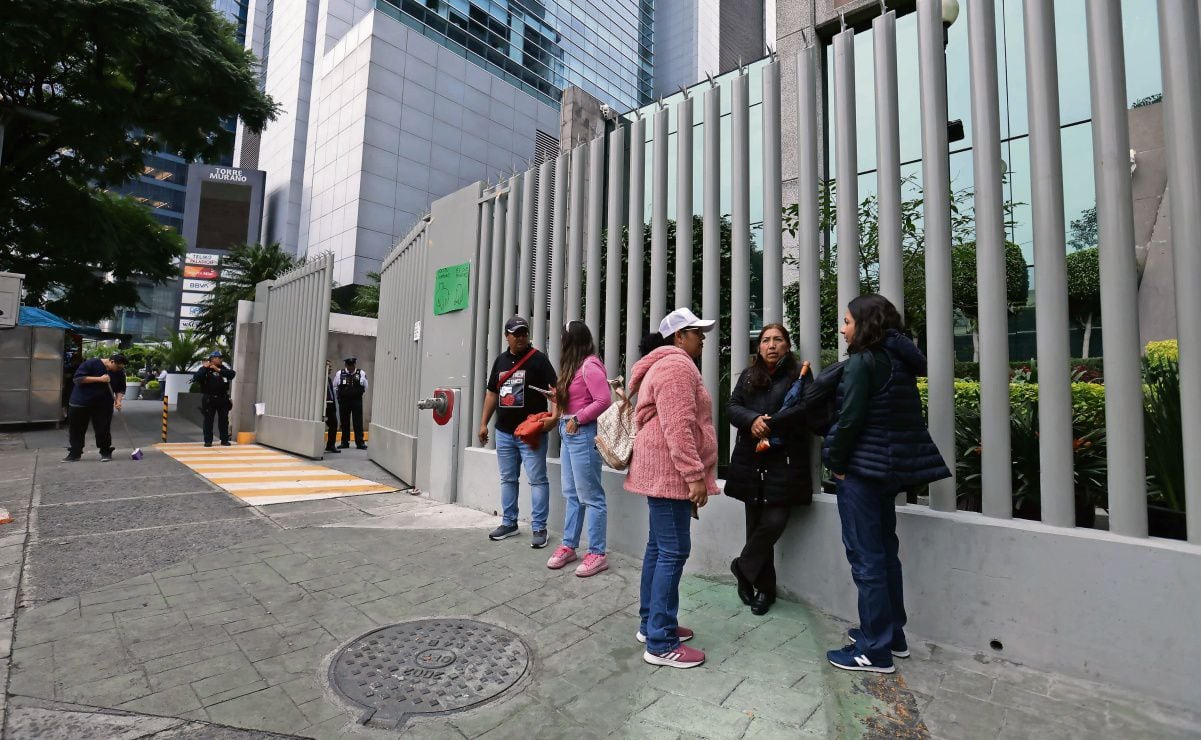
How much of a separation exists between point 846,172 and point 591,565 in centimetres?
311

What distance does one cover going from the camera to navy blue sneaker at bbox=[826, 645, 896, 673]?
2744 mm

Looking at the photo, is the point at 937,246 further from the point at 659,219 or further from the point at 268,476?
the point at 268,476

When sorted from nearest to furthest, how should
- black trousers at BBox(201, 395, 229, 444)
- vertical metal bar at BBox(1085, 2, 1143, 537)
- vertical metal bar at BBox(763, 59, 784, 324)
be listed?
1. vertical metal bar at BBox(1085, 2, 1143, 537)
2. vertical metal bar at BBox(763, 59, 784, 324)
3. black trousers at BBox(201, 395, 229, 444)

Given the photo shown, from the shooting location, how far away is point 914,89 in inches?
455

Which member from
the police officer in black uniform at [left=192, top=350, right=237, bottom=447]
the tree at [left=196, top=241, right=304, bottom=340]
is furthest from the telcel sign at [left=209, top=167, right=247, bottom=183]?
the police officer in black uniform at [left=192, top=350, right=237, bottom=447]

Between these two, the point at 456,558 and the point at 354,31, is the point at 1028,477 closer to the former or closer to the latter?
the point at 456,558

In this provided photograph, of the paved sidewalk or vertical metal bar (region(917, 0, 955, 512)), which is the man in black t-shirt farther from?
vertical metal bar (region(917, 0, 955, 512))

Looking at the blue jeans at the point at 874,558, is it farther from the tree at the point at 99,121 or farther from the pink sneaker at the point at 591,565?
the tree at the point at 99,121

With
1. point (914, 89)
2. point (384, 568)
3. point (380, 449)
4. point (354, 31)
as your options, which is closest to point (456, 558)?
point (384, 568)

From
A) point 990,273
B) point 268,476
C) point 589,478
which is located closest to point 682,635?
point 589,478

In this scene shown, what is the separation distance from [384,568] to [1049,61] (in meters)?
5.12

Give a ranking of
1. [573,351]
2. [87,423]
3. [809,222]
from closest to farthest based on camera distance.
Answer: [809,222], [573,351], [87,423]

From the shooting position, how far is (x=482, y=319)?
6117mm

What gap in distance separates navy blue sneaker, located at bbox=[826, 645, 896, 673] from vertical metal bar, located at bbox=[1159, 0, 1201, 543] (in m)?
1.45
